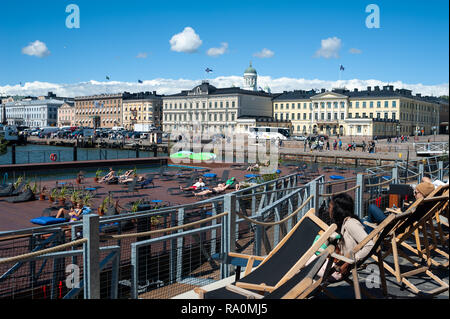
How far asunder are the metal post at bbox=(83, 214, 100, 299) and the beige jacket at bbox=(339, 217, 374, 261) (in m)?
2.38

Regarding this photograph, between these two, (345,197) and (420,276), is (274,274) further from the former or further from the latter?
(420,276)

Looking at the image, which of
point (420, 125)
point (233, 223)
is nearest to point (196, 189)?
point (233, 223)

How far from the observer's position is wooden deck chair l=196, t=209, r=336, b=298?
156 inches

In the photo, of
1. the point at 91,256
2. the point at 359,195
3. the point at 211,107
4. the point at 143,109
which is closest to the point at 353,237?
the point at 91,256

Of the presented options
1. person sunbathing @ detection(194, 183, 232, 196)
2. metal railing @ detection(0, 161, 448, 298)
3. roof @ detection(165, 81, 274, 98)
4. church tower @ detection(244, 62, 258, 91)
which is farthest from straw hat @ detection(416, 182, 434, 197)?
church tower @ detection(244, 62, 258, 91)

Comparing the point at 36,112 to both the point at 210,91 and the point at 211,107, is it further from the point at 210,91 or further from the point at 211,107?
the point at 211,107

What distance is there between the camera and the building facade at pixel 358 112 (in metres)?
89.2

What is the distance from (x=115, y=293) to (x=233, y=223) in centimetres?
180

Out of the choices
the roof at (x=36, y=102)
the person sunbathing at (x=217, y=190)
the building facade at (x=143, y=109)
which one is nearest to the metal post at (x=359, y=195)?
the person sunbathing at (x=217, y=190)

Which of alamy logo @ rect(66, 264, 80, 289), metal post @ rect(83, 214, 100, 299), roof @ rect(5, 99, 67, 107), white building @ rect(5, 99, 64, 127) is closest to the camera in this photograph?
metal post @ rect(83, 214, 100, 299)

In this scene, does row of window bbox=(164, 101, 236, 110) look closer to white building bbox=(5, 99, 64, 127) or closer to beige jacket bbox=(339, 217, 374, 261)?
white building bbox=(5, 99, 64, 127)

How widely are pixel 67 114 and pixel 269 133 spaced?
9356 cm
